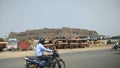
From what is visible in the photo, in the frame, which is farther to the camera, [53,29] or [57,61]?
[53,29]

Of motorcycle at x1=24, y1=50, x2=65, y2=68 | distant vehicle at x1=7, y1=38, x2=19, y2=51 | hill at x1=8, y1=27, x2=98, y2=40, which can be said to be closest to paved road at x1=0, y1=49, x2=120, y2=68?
motorcycle at x1=24, y1=50, x2=65, y2=68

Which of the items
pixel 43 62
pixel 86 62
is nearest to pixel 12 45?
Result: pixel 86 62

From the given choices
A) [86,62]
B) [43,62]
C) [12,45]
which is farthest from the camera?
[12,45]

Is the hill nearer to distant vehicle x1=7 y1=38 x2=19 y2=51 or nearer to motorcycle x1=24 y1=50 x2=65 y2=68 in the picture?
distant vehicle x1=7 y1=38 x2=19 y2=51

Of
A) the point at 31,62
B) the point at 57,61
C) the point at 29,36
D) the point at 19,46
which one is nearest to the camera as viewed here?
the point at 31,62

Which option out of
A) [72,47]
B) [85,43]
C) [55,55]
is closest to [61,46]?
[72,47]

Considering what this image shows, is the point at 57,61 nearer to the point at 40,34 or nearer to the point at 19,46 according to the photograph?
the point at 19,46

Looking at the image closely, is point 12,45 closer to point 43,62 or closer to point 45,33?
point 43,62

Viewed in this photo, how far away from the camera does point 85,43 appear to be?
170 feet

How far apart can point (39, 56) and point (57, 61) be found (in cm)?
110

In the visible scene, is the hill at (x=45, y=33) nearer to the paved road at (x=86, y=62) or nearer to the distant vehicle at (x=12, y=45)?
the distant vehicle at (x=12, y=45)

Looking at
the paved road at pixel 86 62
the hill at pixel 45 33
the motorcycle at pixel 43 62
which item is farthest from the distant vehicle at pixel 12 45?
the hill at pixel 45 33

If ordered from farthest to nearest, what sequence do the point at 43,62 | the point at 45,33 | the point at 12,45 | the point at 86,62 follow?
the point at 45,33 → the point at 12,45 → the point at 86,62 → the point at 43,62

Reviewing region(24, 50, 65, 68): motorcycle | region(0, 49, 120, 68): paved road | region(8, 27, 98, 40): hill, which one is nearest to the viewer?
region(24, 50, 65, 68): motorcycle
